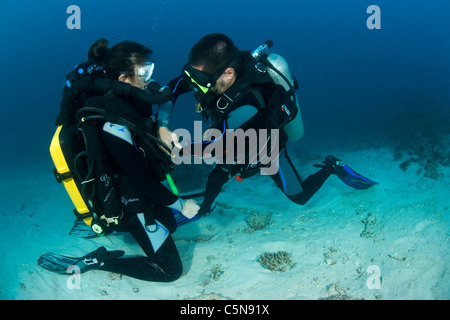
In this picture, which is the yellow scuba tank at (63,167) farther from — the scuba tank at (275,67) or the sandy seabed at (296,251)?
the scuba tank at (275,67)

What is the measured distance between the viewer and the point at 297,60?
91000mm

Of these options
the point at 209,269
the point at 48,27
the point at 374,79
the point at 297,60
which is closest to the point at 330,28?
the point at 297,60

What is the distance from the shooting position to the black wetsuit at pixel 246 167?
3396 millimetres

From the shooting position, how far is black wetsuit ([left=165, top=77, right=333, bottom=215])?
11.1 ft

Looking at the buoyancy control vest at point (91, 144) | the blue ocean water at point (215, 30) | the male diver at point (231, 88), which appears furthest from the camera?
the blue ocean water at point (215, 30)

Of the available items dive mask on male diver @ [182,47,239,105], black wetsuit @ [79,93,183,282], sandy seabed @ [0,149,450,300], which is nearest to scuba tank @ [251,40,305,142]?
dive mask on male diver @ [182,47,239,105]

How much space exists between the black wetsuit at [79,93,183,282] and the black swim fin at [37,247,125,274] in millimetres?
92

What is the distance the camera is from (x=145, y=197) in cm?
373

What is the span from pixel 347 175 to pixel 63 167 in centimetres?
557

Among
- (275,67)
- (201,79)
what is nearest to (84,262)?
(201,79)

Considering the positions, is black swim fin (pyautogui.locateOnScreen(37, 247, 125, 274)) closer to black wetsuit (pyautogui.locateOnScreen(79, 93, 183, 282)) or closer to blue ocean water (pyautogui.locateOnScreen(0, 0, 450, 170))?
black wetsuit (pyautogui.locateOnScreen(79, 93, 183, 282))

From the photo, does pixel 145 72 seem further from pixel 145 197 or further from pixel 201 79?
pixel 145 197

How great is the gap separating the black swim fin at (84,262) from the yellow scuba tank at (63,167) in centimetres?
99

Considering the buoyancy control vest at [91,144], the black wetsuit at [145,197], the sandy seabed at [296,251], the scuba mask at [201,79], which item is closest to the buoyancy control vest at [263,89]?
the scuba mask at [201,79]
